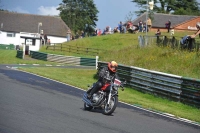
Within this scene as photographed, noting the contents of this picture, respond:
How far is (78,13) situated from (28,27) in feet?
75.0

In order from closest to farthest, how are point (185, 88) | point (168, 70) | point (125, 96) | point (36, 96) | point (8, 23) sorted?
point (36, 96), point (185, 88), point (125, 96), point (168, 70), point (8, 23)

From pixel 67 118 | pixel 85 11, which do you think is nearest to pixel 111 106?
pixel 67 118

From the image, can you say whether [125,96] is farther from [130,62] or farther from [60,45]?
[60,45]

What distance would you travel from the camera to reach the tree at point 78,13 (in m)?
112

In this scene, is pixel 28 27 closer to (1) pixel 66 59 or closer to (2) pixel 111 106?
(1) pixel 66 59

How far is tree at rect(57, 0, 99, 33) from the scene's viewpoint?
112312 millimetres

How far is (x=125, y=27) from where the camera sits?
57938 mm

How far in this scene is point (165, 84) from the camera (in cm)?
2067

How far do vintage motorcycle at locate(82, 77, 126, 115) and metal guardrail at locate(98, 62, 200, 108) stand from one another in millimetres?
5644

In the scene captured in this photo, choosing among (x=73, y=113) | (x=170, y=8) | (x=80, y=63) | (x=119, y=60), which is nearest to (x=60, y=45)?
(x=80, y=63)

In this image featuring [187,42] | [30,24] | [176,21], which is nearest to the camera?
[187,42]

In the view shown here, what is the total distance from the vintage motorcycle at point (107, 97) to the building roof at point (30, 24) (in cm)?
7897

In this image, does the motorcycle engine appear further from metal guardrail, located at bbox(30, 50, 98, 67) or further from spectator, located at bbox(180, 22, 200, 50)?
metal guardrail, located at bbox(30, 50, 98, 67)

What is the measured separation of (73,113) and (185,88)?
7.48m
